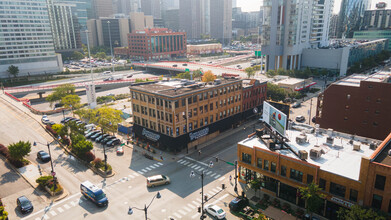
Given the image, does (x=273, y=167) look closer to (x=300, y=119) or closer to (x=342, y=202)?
(x=342, y=202)

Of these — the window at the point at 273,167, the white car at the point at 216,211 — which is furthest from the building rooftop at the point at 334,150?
the white car at the point at 216,211

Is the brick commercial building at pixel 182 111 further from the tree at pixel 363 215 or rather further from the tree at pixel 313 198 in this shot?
the tree at pixel 363 215

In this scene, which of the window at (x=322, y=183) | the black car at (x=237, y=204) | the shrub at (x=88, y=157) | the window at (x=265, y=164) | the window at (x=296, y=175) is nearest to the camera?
the window at (x=322, y=183)

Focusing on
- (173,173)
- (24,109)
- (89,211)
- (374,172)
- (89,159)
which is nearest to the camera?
(374,172)

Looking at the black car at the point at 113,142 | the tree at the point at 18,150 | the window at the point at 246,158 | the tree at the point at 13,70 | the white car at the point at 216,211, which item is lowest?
the black car at the point at 113,142

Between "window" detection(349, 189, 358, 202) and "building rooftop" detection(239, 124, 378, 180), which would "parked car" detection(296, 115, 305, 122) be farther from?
"window" detection(349, 189, 358, 202)

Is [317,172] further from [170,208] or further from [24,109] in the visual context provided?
[24,109]

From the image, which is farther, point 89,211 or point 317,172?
point 89,211

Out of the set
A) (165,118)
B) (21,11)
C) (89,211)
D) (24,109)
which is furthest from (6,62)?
(89,211)
